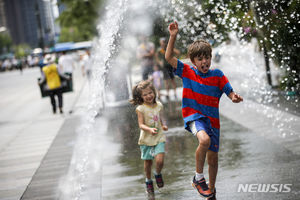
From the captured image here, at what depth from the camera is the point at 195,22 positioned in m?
8.02

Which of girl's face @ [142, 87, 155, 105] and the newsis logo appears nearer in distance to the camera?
the newsis logo

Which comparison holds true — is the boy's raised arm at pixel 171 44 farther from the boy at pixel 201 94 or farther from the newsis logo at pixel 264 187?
the newsis logo at pixel 264 187

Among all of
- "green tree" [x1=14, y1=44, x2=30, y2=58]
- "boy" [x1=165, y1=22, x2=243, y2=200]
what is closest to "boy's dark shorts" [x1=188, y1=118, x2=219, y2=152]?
"boy" [x1=165, y1=22, x2=243, y2=200]

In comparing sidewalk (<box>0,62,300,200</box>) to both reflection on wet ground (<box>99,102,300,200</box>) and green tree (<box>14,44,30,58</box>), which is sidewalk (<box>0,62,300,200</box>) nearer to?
reflection on wet ground (<box>99,102,300,200</box>)

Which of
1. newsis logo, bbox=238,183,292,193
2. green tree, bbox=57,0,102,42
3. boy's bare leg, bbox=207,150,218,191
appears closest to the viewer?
boy's bare leg, bbox=207,150,218,191

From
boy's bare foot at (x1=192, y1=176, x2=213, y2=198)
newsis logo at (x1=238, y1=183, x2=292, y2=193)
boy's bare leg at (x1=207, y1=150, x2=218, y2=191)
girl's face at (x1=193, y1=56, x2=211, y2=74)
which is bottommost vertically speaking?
newsis logo at (x1=238, y1=183, x2=292, y2=193)

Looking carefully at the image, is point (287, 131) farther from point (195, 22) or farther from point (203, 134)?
point (203, 134)

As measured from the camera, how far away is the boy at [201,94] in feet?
12.7

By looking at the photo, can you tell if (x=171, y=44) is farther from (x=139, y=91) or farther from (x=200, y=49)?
(x=139, y=91)

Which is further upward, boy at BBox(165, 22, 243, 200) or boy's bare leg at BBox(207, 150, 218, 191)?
boy at BBox(165, 22, 243, 200)

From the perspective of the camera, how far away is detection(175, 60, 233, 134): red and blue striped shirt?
12.8ft

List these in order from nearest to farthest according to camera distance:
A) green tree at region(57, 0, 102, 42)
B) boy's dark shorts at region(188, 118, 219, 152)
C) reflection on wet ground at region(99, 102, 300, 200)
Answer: boy's dark shorts at region(188, 118, 219, 152)
reflection on wet ground at region(99, 102, 300, 200)
green tree at region(57, 0, 102, 42)

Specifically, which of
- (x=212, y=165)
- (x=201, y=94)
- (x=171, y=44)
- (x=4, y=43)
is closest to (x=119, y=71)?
(x=171, y=44)

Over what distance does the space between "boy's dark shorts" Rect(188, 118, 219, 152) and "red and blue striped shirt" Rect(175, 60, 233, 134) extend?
1.3 inches
